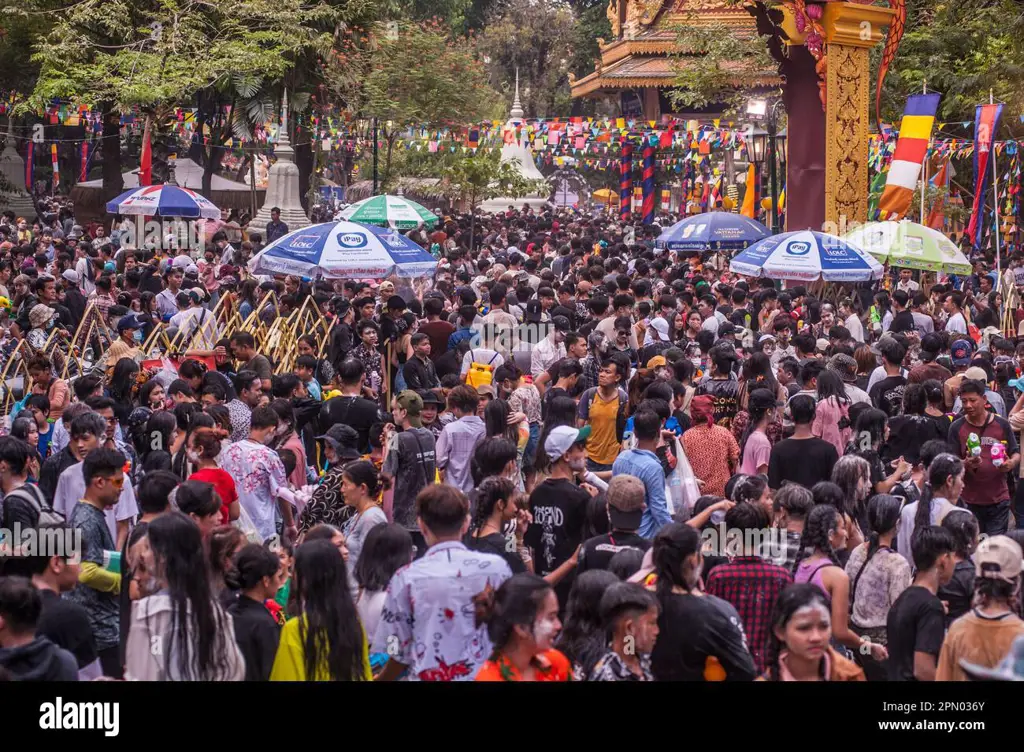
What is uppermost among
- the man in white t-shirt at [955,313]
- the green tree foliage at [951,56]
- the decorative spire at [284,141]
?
the green tree foliage at [951,56]

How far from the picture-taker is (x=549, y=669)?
15.5 ft

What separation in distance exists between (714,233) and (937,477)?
10954 mm

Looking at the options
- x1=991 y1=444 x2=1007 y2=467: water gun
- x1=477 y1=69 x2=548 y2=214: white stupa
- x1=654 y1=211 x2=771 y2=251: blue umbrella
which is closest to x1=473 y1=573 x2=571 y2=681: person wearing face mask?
x1=991 y1=444 x2=1007 y2=467: water gun

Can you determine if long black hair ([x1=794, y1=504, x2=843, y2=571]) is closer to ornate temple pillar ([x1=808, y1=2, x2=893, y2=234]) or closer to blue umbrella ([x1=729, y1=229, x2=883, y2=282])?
blue umbrella ([x1=729, y1=229, x2=883, y2=282])

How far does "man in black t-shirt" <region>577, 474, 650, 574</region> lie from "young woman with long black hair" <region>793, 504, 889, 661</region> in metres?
0.73

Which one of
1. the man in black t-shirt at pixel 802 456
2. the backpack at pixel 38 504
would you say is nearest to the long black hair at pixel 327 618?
the backpack at pixel 38 504

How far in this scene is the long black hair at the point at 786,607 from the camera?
190 inches

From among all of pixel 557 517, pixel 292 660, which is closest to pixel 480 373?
pixel 557 517

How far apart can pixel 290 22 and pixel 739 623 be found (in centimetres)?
2544

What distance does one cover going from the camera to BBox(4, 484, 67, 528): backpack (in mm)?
6012

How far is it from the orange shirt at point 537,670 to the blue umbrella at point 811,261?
8.75 m

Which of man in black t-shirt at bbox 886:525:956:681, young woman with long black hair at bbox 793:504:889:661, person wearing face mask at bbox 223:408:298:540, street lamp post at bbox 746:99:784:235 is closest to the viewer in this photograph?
man in black t-shirt at bbox 886:525:956:681

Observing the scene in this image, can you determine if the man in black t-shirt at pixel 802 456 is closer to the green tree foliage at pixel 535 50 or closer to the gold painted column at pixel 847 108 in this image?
the gold painted column at pixel 847 108

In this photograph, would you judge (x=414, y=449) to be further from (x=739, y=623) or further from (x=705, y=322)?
(x=705, y=322)
